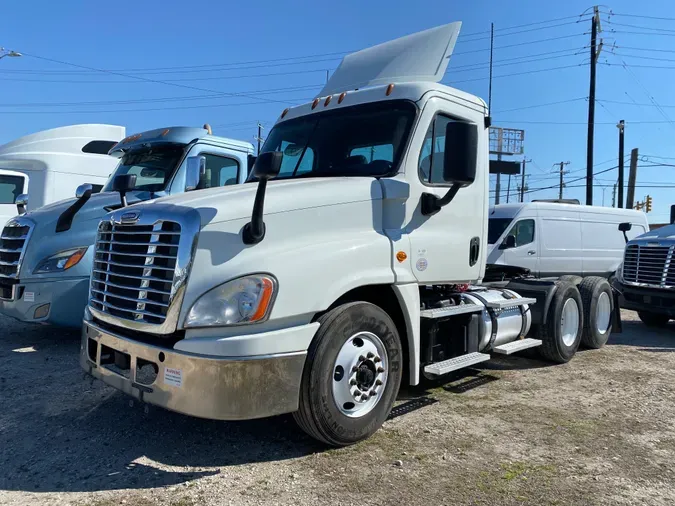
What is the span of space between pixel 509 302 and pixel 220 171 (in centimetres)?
448

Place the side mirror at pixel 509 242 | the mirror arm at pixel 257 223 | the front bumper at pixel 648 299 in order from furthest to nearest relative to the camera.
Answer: the side mirror at pixel 509 242 < the front bumper at pixel 648 299 < the mirror arm at pixel 257 223

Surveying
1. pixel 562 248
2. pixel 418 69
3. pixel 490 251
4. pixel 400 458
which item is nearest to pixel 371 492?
pixel 400 458

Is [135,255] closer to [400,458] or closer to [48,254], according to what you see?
[400,458]

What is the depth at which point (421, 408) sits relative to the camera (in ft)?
16.3

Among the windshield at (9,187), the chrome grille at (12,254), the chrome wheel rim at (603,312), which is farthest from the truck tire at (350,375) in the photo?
the windshield at (9,187)

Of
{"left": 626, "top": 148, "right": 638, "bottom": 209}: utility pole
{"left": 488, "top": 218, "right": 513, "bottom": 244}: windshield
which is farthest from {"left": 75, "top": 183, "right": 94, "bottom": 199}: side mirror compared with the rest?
{"left": 626, "top": 148, "right": 638, "bottom": 209}: utility pole

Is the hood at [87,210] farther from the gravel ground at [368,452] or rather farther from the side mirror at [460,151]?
the side mirror at [460,151]

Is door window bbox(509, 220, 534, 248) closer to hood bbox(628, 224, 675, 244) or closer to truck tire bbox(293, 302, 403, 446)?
hood bbox(628, 224, 675, 244)

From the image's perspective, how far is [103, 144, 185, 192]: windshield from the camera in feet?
25.2

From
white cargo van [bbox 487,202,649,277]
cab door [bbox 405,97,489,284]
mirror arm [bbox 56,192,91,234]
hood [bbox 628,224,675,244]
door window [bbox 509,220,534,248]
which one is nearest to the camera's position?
cab door [bbox 405,97,489,284]

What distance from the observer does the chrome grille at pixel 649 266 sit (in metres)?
9.50

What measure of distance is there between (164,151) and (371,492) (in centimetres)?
594

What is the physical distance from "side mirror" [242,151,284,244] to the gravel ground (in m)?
1.55

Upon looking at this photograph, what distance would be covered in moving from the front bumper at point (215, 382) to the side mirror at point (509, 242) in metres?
11.2
